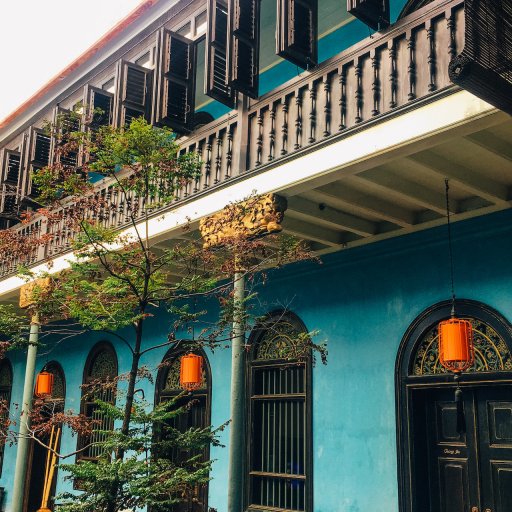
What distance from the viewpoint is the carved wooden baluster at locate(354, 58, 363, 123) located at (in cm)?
615

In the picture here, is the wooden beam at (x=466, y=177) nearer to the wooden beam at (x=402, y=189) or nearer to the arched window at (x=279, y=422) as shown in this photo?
the wooden beam at (x=402, y=189)

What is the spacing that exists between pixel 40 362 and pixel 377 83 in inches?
475

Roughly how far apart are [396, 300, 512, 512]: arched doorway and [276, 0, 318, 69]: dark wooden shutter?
329 centimetres

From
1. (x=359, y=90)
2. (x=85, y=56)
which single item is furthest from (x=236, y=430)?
Answer: (x=85, y=56)

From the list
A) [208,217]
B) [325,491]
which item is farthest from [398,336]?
[208,217]

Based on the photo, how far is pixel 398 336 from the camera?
819 cm

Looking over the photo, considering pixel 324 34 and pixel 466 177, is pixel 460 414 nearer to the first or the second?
pixel 466 177

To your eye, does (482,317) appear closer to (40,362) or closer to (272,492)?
(272,492)

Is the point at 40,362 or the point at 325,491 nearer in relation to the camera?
the point at 325,491

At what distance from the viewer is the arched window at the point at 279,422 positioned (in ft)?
29.5

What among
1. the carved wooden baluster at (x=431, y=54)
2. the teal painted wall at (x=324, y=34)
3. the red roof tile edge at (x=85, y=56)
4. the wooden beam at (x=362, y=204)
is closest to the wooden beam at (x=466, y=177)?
the carved wooden baluster at (x=431, y=54)

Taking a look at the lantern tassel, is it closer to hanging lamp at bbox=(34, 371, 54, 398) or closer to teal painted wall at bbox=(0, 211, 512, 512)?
teal painted wall at bbox=(0, 211, 512, 512)

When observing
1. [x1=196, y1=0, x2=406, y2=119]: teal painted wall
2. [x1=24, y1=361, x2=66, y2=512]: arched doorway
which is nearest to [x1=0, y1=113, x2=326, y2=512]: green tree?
[x1=196, y1=0, x2=406, y2=119]: teal painted wall

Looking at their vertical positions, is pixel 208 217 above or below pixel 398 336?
above
